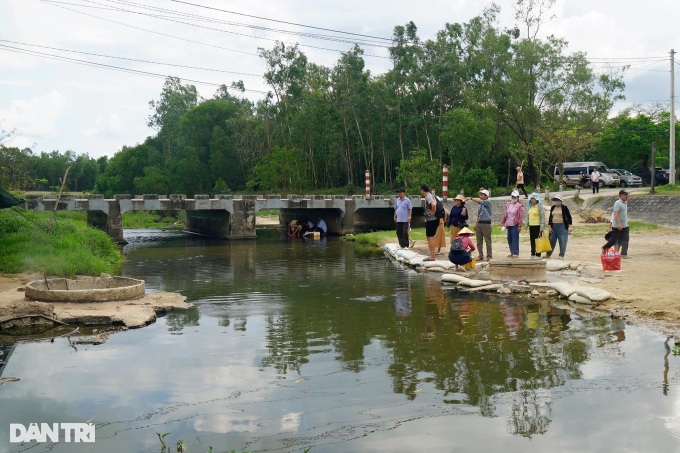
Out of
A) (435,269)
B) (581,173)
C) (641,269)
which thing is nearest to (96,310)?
(435,269)

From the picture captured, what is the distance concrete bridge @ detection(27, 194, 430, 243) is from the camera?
1300 inches

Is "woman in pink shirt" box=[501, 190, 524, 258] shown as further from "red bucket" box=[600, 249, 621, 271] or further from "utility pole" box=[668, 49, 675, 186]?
"utility pole" box=[668, 49, 675, 186]

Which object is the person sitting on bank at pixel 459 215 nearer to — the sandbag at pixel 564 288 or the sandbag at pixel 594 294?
the sandbag at pixel 564 288

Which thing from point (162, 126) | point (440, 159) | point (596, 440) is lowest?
point (596, 440)

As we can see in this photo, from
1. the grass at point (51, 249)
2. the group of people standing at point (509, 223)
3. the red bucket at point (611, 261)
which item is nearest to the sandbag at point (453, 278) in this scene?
the group of people standing at point (509, 223)

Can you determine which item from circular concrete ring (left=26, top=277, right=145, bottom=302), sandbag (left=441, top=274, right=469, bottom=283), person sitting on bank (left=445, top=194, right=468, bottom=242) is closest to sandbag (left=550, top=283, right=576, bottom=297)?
sandbag (left=441, top=274, right=469, bottom=283)

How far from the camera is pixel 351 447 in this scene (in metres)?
5.93

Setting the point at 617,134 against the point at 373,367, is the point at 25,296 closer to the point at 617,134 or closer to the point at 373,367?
the point at 373,367

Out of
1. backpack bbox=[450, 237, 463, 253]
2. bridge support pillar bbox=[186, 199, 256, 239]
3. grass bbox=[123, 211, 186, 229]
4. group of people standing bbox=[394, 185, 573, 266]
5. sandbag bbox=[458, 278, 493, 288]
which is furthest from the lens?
grass bbox=[123, 211, 186, 229]

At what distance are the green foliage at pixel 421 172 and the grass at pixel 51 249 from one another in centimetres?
2570

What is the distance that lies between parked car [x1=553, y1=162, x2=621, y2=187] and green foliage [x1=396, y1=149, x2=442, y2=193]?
769 cm

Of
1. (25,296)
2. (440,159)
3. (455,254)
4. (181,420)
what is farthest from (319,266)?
(440,159)

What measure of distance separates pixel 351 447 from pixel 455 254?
1018cm

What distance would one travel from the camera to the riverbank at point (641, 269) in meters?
10.9
